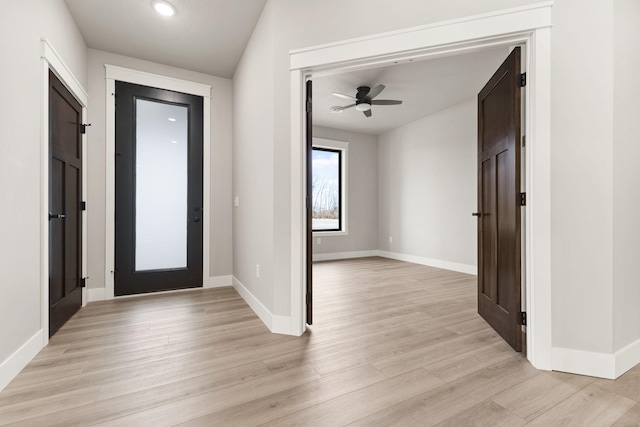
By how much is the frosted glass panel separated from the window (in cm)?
299

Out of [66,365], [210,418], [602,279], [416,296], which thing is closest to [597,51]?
[602,279]

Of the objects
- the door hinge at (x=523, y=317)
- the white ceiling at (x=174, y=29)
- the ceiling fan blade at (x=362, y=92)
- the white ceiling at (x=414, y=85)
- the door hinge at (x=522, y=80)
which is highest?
the white ceiling at (x=174, y=29)

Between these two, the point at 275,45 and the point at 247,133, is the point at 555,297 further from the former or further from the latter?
the point at 247,133

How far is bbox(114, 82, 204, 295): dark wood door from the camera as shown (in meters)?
3.41

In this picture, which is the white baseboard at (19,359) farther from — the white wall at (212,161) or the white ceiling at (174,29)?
the white ceiling at (174,29)

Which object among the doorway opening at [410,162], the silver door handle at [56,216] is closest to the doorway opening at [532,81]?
the doorway opening at [410,162]

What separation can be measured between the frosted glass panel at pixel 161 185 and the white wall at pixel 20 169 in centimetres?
129

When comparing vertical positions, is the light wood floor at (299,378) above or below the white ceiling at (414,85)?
below

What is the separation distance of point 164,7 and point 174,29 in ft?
1.02

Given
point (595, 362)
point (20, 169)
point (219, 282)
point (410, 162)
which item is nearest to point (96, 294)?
point (219, 282)

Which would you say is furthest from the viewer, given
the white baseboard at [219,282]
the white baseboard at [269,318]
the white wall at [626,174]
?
the white baseboard at [219,282]

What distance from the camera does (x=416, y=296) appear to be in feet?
11.3

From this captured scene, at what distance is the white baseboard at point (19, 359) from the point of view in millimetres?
1640

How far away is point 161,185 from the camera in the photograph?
3.60 metres
